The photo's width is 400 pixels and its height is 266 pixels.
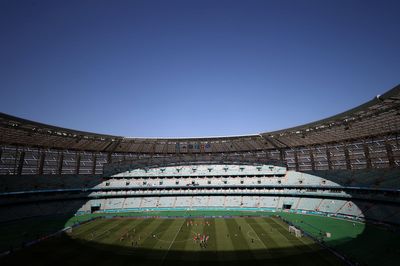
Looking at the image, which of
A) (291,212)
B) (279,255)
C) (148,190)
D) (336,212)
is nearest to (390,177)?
(336,212)

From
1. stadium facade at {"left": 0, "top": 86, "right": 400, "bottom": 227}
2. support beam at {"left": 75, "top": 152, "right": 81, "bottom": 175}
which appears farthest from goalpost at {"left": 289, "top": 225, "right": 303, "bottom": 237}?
support beam at {"left": 75, "top": 152, "right": 81, "bottom": 175}

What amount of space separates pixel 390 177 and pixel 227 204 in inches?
1429

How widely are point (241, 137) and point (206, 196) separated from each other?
19290 mm

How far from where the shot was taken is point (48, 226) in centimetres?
4472

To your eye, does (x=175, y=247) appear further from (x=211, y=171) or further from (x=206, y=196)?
(x=211, y=171)

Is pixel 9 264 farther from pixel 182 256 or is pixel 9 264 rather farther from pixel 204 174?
pixel 204 174

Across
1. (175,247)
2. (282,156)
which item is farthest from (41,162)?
(282,156)

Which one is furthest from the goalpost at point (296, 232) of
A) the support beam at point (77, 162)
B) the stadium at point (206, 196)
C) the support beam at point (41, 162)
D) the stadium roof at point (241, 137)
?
the support beam at point (41, 162)

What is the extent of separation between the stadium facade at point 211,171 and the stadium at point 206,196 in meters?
0.31

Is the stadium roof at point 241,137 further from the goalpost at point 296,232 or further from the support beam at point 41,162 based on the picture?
the goalpost at point 296,232

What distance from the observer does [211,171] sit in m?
75.1

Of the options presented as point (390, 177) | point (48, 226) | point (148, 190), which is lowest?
point (48, 226)

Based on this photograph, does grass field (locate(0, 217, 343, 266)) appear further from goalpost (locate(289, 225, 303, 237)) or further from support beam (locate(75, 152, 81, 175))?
support beam (locate(75, 152, 81, 175))

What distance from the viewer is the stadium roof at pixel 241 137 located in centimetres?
3838
